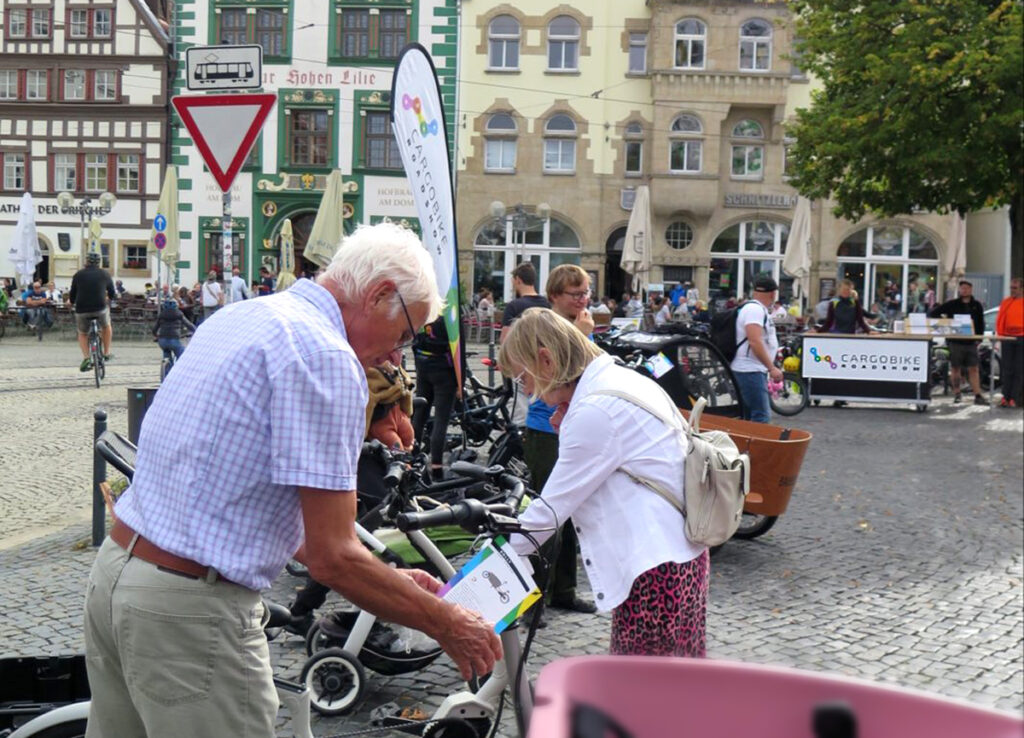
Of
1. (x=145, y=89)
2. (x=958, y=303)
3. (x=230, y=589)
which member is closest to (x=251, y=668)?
(x=230, y=589)

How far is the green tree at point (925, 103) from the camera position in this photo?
18.9m

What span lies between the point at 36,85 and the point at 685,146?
2252 cm

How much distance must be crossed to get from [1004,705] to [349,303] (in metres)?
3.56

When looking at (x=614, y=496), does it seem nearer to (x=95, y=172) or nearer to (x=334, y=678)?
(x=334, y=678)

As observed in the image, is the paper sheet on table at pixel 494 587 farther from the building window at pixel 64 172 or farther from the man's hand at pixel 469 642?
the building window at pixel 64 172

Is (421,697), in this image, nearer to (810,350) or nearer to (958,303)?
(810,350)

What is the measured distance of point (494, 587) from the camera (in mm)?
2781

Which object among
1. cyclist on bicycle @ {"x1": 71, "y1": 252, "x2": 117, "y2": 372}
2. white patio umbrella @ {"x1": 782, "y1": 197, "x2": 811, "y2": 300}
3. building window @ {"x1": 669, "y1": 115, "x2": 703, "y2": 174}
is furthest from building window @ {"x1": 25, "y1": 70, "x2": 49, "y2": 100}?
white patio umbrella @ {"x1": 782, "y1": 197, "x2": 811, "y2": 300}

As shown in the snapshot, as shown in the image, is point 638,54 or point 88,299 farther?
point 638,54

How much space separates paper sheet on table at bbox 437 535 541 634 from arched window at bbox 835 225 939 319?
120ft

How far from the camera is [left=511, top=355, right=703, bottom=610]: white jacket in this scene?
131 inches

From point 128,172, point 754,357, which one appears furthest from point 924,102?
point 128,172

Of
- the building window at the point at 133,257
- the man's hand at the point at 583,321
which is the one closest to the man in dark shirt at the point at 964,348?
the man's hand at the point at 583,321

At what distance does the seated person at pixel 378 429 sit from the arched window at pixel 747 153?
32.9 metres
